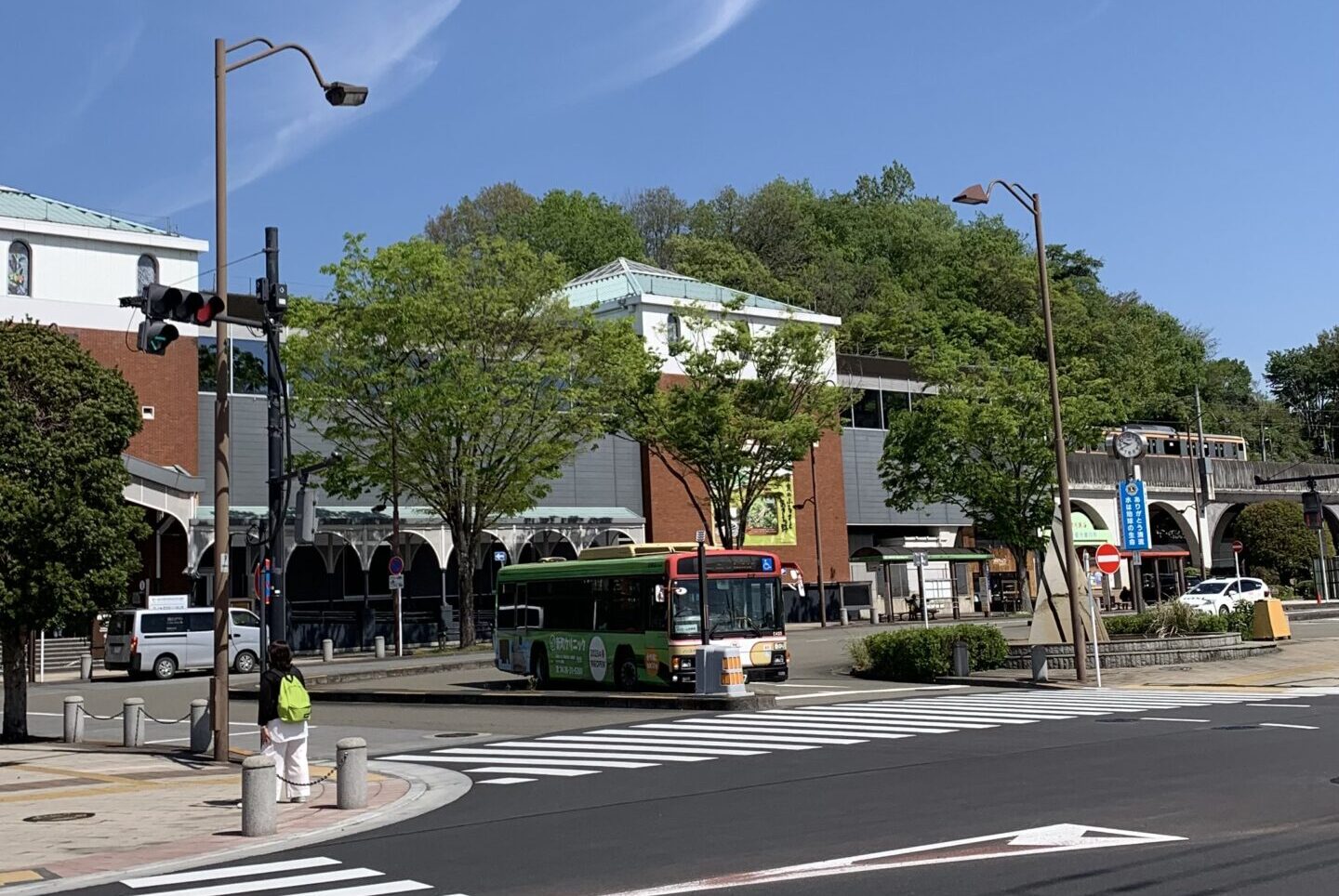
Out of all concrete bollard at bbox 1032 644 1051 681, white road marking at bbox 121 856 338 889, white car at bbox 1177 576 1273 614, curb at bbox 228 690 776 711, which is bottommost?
white road marking at bbox 121 856 338 889

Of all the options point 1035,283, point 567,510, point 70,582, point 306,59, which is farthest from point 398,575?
point 1035,283

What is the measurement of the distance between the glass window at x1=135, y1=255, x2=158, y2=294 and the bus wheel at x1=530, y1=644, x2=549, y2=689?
30055mm

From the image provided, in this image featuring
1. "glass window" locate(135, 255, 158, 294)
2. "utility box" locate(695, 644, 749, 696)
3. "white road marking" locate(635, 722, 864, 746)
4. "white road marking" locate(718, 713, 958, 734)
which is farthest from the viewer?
"glass window" locate(135, 255, 158, 294)

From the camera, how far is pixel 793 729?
21.2 m

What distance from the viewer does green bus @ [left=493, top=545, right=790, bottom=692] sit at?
91.1 feet

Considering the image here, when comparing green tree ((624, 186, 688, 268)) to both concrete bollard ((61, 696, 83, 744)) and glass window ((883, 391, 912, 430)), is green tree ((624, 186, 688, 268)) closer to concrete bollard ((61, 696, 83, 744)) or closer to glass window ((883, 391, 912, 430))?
glass window ((883, 391, 912, 430))

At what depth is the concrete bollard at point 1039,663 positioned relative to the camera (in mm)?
28406

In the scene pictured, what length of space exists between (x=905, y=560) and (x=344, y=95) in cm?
5265

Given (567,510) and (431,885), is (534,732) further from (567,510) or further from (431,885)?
(567,510)

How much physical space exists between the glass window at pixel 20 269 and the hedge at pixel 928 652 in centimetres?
3650

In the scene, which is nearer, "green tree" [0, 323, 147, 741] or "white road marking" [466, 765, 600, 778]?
"white road marking" [466, 765, 600, 778]

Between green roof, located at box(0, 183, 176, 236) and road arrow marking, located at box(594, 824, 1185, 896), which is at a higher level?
green roof, located at box(0, 183, 176, 236)

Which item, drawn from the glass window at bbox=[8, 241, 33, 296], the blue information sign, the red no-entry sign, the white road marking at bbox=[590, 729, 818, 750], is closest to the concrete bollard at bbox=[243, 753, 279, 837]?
the white road marking at bbox=[590, 729, 818, 750]

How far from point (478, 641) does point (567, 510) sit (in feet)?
31.8
